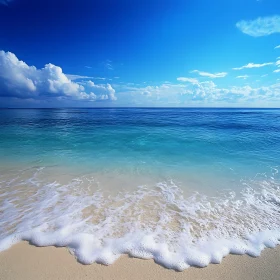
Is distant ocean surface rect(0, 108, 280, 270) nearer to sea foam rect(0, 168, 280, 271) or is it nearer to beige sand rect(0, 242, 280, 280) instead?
sea foam rect(0, 168, 280, 271)

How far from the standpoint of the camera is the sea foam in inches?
143

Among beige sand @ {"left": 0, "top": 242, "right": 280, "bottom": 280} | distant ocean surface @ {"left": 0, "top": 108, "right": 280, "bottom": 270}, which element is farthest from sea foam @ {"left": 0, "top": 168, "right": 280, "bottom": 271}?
beige sand @ {"left": 0, "top": 242, "right": 280, "bottom": 280}

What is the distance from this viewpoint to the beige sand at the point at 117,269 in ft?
10.1

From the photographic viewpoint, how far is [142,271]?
125 inches

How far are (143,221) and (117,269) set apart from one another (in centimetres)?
156

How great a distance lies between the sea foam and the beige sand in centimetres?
15

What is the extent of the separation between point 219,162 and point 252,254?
7.08 metres

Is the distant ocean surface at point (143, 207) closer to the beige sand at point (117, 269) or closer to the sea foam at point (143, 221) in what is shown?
the sea foam at point (143, 221)

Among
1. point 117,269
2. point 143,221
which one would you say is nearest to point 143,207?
point 143,221

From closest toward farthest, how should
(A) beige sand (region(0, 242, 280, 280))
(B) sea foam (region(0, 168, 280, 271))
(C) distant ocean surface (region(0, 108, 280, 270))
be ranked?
(A) beige sand (region(0, 242, 280, 280))
(B) sea foam (region(0, 168, 280, 271))
(C) distant ocean surface (region(0, 108, 280, 270))

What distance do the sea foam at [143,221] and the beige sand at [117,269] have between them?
0.15 m

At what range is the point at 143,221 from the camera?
4641 millimetres

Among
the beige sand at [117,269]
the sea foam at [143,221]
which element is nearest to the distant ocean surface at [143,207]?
the sea foam at [143,221]

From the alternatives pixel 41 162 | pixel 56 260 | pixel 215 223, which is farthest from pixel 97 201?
pixel 41 162
